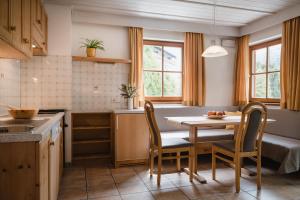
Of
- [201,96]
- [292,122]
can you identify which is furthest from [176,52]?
[292,122]

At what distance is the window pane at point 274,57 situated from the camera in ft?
13.3

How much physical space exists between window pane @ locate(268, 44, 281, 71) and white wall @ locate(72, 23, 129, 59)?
2.63 m

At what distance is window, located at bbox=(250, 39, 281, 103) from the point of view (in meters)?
4.07

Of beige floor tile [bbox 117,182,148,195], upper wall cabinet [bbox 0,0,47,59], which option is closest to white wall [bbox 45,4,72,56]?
upper wall cabinet [bbox 0,0,47,59]

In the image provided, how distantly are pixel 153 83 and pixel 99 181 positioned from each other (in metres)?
2.12

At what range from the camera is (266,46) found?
14.0 ft

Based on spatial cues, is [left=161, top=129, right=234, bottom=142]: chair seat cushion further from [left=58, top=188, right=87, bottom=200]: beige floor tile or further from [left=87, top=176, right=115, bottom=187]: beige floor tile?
[left=58, top=188, right=87, bottom=200]: beige floor tile

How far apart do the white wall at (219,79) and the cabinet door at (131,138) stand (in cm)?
179

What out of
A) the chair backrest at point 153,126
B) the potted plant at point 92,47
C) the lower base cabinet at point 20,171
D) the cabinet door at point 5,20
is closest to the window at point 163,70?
the potted plant at point 92,47

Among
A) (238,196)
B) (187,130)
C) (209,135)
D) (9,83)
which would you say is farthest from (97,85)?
(238,196)

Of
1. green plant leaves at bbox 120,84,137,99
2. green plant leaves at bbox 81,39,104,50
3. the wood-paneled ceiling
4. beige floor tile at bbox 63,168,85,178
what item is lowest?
beige floor tile at bbox 63,168,85,178

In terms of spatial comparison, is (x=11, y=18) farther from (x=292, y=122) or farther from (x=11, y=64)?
(x=292, y=122)

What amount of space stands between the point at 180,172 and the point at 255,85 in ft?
8.45

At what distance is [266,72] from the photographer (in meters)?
4.25
